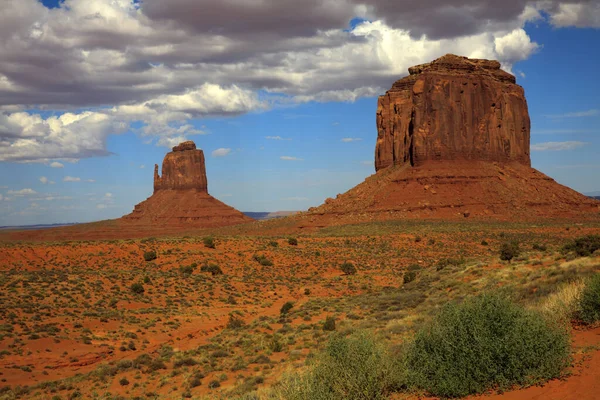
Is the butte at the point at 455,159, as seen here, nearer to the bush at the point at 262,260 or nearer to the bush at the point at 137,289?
the bush at the point at 262,260

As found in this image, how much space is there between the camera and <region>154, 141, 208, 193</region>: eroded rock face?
475 ft

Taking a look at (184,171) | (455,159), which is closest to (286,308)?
(455,159)

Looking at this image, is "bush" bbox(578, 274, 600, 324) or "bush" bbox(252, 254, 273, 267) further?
"bush" bbox(252, 254, 273, 267)

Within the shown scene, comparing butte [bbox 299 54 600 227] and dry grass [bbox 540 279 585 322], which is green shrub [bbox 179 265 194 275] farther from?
butte [bbox 299 54 600 227]

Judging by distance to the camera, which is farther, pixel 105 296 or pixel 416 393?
pixel 105 296

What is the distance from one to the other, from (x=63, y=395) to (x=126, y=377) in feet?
6.93

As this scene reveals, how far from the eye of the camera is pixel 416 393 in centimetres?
933

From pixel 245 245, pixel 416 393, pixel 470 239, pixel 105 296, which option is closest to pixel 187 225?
pixel 245 245

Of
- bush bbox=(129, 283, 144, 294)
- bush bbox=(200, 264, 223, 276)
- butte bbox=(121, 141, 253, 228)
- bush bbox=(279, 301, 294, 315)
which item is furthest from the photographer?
butte bbox=(121, 141, 253, 228)

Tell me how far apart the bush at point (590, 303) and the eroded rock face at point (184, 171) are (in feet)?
450

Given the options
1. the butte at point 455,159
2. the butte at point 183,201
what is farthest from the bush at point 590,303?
the butte at point 183,201

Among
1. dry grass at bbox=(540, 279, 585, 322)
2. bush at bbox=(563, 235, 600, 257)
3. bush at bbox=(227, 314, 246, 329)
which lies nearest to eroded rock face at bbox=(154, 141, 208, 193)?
bush at bbox=(227, 314, 246, 329)

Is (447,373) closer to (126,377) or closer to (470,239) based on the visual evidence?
(126,377)

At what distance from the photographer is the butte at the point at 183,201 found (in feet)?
419
